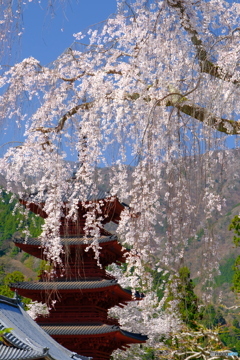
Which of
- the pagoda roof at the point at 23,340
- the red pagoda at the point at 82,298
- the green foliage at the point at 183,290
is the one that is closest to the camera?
the green foliage at the point at 183,290

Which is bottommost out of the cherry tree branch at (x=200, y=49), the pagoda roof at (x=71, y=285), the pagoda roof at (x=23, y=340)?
the pagoda roof at (x=23, y=340)

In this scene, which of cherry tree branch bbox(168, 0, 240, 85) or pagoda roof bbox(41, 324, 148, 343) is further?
pagoda roof bbox(41, 324, 148, 343)

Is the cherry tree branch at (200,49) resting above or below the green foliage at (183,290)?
above

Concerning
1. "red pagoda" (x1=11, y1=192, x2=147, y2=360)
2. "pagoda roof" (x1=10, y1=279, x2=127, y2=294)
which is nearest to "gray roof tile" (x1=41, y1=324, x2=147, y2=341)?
"red pagoda" (x1=11, y1=192, x2=147, y2=360)

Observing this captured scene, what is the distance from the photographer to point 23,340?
12.2 meters

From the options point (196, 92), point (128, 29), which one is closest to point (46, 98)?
point (128, 29)

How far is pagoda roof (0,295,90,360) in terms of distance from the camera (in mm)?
11312

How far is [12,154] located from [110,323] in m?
11.4

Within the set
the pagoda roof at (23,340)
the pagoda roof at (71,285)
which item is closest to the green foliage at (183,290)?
the pagoda roof at (23,340)

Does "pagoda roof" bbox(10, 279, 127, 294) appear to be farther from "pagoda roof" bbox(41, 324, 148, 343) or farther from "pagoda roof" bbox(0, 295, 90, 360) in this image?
"pagoda roof" bbox(41, 324, 148, 343)

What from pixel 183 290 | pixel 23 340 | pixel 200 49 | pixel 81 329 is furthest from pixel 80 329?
pixel 200 49

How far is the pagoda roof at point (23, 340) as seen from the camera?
37.1ft

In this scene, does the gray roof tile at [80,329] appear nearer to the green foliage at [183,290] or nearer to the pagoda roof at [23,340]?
the pagoda roof at [23,340]

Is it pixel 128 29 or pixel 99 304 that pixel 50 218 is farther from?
pixel 99 304
